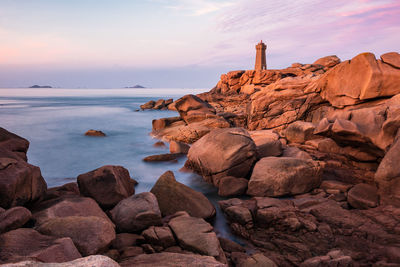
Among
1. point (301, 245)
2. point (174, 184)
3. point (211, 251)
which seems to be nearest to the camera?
point (211, 251)

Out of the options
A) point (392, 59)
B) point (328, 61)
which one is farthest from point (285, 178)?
point (328, 61)

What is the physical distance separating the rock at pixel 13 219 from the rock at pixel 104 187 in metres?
1.97

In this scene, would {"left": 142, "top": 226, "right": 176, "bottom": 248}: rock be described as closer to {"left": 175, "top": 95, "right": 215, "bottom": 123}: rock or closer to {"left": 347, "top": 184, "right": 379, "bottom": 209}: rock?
{"left": 347, "top": 184, "right": 379, "bottom": 209}: rock

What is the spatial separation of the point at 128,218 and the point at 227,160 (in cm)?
405

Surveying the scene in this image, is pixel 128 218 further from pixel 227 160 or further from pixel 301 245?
pixel 227 160

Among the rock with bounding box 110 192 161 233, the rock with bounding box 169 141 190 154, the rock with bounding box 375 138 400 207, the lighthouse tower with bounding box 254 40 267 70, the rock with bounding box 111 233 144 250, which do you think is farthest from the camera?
the lighthouse tower with bounding box 254 40 267 70

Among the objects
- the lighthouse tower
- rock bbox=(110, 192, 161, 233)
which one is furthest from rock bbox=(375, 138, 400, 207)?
the lighthouse tower

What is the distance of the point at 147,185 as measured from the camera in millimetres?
9680

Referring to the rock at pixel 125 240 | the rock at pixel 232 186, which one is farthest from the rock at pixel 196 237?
the rock at pixel 232 186

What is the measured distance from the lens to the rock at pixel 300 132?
11.1 meters

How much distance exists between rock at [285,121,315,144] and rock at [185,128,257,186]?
3518mm

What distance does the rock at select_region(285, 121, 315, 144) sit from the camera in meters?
11.1

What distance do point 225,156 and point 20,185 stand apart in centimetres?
543

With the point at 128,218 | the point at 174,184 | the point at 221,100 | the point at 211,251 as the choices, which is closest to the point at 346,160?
the point at 174,184
